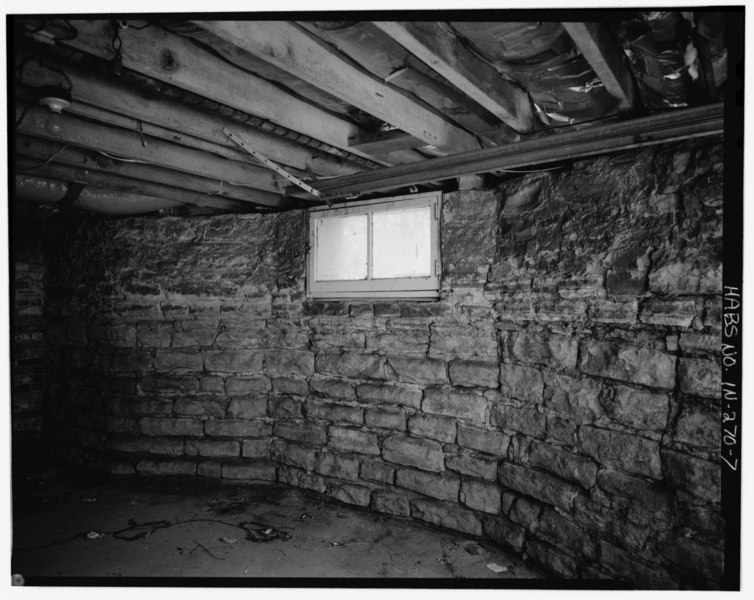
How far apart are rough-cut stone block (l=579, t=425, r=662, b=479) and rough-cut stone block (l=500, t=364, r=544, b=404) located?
1.01 ft

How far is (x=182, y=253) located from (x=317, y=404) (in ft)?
5.39

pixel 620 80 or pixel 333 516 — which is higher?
pixel 620 80

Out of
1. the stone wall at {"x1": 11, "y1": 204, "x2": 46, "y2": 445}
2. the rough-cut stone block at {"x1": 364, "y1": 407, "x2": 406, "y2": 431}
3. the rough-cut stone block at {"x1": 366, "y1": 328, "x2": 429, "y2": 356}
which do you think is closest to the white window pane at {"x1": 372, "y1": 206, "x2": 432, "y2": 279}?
the rough-cut stone block at {"x1": 366, "y1": 328, "x2": 429, "y2": 356}

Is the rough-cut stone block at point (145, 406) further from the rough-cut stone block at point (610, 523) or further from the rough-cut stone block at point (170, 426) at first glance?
the rough-cut stone block at point (610, 523)

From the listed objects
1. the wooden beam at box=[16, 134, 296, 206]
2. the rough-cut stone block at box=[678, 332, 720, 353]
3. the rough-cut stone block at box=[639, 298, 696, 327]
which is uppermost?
the wooden beam at box=[16, 134, 296, 206]

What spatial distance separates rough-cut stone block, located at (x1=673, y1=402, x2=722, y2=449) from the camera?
1.93 meters

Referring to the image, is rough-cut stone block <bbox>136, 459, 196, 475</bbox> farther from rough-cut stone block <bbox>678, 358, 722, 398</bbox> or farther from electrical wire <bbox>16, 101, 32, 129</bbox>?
rough-cut stone block <bbox>678, 358, 722, 398</bbox>

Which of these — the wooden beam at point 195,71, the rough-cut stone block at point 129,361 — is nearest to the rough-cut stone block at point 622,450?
the wooden beam at point 195,71

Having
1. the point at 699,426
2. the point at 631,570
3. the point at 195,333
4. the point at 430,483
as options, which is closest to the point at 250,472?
the point at 195,333

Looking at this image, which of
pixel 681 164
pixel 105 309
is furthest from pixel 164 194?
pixel 681 164

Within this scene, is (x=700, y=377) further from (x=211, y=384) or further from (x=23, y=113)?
(x=211, y=384)

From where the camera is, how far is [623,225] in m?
2.25

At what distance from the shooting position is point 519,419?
2.71 m

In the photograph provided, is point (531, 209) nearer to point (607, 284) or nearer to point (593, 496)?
point (607, 284)
